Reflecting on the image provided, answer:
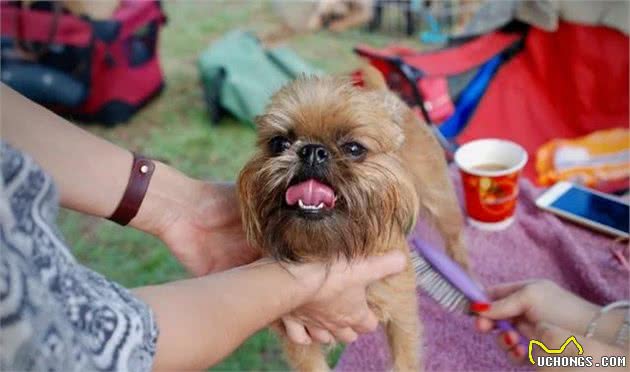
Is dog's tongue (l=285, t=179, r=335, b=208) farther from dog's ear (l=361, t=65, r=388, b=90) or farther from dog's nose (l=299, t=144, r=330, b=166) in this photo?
dog's ear (l=361, t=65, r=388, b=90)

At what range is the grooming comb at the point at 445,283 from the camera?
5.72 feet

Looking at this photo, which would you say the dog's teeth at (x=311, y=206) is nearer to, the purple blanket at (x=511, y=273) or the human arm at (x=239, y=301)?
the human arm at (x=239, y=301)

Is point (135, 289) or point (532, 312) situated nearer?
→ point (135, 289)

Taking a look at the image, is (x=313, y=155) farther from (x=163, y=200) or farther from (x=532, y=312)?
(x=532, y=312)

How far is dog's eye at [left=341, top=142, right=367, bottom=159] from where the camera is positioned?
4.36 ft

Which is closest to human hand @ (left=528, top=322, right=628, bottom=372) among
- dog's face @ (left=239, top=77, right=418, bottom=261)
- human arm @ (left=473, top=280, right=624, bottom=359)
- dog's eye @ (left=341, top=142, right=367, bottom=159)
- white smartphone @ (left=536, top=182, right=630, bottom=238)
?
human arm @ (left=473, top=280, right=624, bottom=359)

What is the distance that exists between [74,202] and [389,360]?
918 millimetres

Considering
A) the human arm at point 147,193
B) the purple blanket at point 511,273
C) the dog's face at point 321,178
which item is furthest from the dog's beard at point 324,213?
the purple blanket at point 511,273

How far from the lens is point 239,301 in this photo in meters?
1.21

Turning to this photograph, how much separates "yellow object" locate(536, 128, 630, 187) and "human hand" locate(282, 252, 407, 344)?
1314 millimetres

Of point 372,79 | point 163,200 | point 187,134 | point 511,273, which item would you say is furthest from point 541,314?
point 187,134

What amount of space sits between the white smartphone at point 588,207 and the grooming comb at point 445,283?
629 millimetres

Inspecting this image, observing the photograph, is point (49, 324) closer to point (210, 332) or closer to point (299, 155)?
point (210, 332)

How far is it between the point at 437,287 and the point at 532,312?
268mm
